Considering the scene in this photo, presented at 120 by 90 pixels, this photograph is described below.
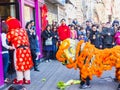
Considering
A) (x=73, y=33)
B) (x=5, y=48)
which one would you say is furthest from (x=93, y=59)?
(x=73, y=33)

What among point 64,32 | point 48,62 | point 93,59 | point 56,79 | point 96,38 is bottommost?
point 48,62

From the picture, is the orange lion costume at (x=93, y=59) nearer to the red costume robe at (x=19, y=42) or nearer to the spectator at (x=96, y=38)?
the red costume robe at (x=19, y=42)

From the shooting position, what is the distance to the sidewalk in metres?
8.89

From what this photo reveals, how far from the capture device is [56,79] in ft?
33.0

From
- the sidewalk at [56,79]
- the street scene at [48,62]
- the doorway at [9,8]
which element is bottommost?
the sidewalk at [56,79]

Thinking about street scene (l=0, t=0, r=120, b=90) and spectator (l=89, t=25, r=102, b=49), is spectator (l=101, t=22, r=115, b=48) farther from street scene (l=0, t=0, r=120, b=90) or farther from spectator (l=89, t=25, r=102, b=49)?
spectator (l=89, t=25, r=102, b=49)

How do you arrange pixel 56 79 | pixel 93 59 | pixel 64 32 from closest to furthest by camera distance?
1. pixel 93 59
2. pixel 56 79
3. pixel 64 32

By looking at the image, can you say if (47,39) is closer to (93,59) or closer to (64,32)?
(64,32)

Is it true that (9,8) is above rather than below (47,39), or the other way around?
above

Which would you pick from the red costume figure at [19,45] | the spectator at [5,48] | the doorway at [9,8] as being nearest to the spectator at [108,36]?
the doorway at [9,8]

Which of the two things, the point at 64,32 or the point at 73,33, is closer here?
the point at 64,32

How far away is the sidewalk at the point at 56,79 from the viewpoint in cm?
889

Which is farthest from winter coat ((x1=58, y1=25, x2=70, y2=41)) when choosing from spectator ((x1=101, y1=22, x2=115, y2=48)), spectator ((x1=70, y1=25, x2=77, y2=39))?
spectator ((x1=101, y1=22, x2=115, y2=48))

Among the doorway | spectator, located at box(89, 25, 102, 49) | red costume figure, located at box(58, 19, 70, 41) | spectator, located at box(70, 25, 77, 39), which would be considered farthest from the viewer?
spectator, located at box(70, 25, 77, 39)
